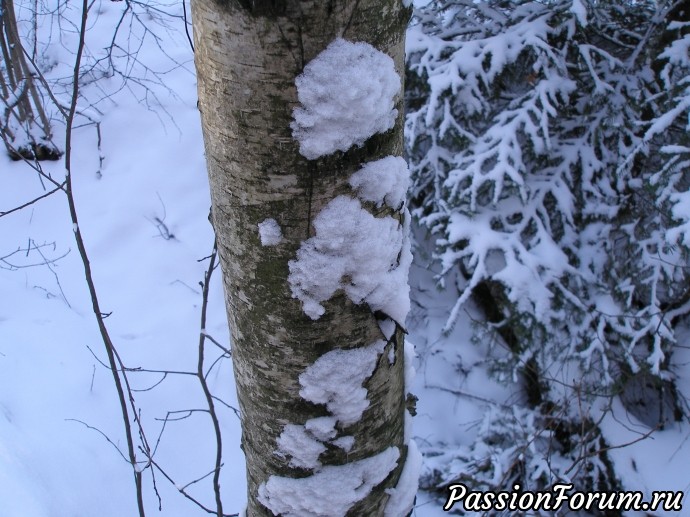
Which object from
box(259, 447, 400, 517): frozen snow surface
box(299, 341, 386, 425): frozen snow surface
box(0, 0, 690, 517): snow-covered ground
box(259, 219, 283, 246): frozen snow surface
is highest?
box(0, 0, 690, 517): snow-covered ground

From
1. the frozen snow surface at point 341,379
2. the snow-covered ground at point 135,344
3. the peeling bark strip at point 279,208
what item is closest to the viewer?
the peeling bark strip at point 279,208

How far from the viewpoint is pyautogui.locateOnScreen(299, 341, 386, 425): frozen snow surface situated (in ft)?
2.43

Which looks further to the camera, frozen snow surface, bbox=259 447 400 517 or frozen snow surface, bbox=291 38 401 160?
frozen snow surface, bbox=259 447 400 517

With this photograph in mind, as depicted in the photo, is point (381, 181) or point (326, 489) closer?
point (381, 181)

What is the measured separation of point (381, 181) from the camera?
0.66 m

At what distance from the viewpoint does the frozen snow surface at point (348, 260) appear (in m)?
0.64

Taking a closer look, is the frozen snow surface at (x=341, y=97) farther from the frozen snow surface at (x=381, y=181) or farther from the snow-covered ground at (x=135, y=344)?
the snow-covered ground at (x=135, y=344)

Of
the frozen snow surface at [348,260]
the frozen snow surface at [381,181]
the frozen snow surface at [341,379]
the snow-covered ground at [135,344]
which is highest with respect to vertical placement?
the snow-covered ground at [135,344]

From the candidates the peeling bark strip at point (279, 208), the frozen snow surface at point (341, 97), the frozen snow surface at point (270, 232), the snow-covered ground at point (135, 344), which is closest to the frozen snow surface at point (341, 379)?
the peeling bark strip at point (279, 208)

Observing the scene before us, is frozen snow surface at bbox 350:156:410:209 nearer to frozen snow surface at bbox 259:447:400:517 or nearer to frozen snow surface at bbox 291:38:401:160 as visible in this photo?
frozen snow surface at bbox 291:38:401:160

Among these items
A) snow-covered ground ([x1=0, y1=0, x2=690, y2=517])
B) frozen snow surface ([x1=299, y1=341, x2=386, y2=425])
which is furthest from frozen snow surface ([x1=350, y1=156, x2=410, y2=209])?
snow-covered ground ([x1=0, y1=0, x2=690, y2=517])

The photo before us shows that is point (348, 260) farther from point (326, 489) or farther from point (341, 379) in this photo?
point (326, 489)

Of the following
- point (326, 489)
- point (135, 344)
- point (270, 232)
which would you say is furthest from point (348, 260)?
point (135, 344)

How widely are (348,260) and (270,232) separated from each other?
0.35 feet
